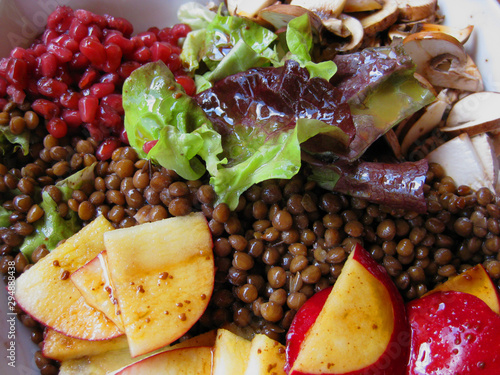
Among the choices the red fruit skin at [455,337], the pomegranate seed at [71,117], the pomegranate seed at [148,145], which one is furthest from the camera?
the pomegranate seed at [71,117]

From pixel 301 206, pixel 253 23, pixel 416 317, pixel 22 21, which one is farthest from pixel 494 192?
pixel 22 21

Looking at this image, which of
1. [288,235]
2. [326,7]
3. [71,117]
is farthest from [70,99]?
[326,7]

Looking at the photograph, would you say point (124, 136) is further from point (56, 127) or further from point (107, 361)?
point (107, 361)

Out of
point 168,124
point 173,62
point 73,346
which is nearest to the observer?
point 73,346

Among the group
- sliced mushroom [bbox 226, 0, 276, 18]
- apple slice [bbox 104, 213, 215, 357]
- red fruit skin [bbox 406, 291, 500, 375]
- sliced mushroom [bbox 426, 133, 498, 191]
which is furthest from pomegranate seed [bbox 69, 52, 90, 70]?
red fruit skin [bbox 406, 291, 500, 375]

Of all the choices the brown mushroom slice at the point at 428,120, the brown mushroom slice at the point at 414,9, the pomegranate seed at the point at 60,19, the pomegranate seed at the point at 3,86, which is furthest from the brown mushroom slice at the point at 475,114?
the pomegranate seed at the point at 3,86

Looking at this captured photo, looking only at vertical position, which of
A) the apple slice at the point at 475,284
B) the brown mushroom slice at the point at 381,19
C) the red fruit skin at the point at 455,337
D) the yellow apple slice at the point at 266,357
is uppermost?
the brown mushroom slice at the point at 381,19

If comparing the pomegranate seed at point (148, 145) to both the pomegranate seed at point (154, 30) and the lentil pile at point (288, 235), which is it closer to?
the lentil pile at point (288, 235)
